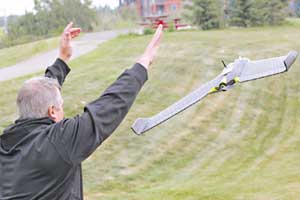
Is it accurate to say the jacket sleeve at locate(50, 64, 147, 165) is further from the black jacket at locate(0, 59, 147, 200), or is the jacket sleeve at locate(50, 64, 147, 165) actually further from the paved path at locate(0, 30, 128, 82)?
the paved path at locate(0, 30, 128, 82)

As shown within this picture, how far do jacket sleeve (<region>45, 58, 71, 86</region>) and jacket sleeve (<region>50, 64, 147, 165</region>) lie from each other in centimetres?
84

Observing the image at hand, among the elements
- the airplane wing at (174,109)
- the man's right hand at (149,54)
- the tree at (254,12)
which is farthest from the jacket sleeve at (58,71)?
the tree at (254,12)

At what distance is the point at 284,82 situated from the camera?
11.9 meters

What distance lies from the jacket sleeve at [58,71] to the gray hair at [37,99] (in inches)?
26.8

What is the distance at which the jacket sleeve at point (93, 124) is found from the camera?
75.6 inches

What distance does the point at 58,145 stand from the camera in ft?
6.39

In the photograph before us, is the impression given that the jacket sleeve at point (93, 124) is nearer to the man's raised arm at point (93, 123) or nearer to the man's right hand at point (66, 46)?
Answer: the man's raised arm at point (93, 123)

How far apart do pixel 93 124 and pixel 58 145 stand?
0.15 metres

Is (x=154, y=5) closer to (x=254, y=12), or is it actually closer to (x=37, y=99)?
(x=254, y=12)

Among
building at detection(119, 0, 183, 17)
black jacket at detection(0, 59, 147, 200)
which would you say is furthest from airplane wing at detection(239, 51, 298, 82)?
building at detection(119, 0, 183, 17)

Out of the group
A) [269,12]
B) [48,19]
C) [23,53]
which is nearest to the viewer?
→ [23,53]

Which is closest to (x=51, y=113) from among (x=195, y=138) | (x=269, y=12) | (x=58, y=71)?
(x=58, y=71)

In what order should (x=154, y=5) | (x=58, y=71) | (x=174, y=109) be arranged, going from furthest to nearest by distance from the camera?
(x=154, y=5) < (x=58, y=71) < (x=174, y=109)

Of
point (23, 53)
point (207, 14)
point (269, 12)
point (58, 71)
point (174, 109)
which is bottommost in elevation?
point (269, 12)
